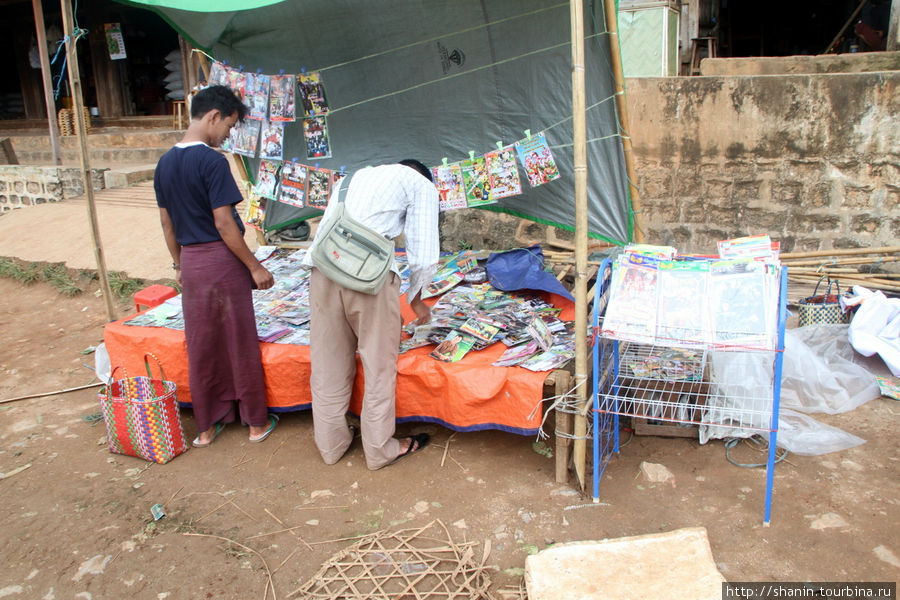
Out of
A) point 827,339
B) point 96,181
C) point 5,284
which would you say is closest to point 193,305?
point 827,339

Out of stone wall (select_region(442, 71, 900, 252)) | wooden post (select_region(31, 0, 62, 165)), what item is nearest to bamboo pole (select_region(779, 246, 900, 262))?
stone wall (select_region(442, 71, 900, 252))

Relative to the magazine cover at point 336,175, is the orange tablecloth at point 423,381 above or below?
below

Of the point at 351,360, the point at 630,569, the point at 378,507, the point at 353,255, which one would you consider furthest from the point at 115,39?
the point at 630,569

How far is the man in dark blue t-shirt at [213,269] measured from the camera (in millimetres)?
3082

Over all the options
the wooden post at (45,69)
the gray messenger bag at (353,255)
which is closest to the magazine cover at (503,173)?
the gray messenger bag at (353,255)

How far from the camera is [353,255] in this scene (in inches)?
112

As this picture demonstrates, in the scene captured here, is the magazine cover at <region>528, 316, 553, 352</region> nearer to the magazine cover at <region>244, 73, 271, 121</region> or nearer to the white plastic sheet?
the white plastic sheet

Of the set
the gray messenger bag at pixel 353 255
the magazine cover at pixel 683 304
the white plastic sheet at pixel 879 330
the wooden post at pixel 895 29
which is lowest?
the white plastic sheet at pixel 879 330

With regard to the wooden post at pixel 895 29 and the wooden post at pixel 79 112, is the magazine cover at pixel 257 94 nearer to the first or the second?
the wooden post at pixel 79 112

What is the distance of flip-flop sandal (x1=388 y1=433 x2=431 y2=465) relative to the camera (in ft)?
10.8

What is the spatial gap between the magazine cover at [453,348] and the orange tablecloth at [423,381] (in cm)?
4

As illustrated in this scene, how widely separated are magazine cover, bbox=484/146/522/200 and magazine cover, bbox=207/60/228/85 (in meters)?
1.77

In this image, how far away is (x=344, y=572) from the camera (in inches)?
98.0

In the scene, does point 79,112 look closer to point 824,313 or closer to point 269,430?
point 269,430
